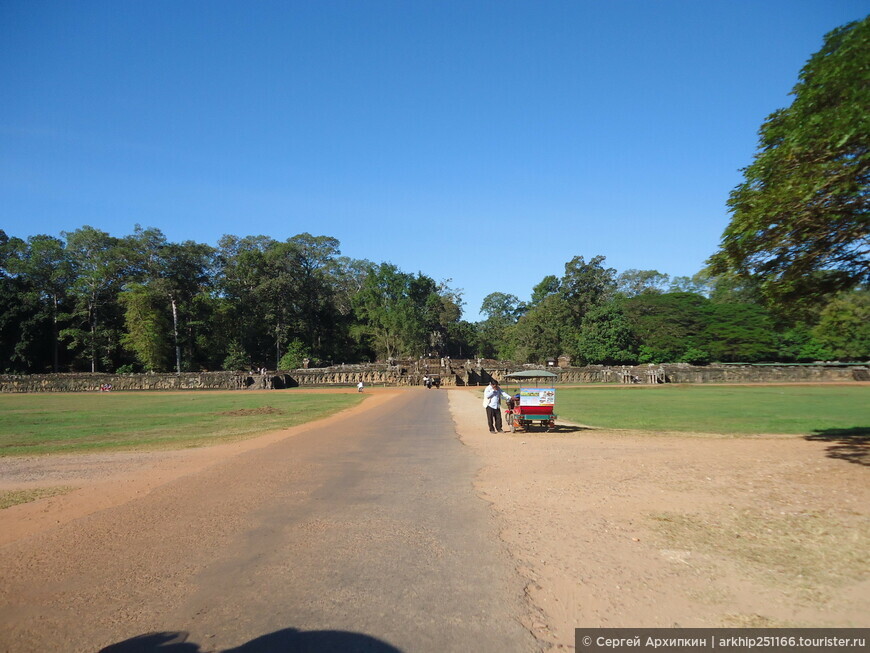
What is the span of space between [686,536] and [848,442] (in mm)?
9593

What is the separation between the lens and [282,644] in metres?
3.54

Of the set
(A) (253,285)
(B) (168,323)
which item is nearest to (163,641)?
(B) (168,323)

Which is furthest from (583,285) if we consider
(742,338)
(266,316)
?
(266,316)

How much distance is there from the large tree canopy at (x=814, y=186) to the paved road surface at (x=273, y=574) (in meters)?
7.75

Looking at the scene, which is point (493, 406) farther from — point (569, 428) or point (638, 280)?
point (638, 280)

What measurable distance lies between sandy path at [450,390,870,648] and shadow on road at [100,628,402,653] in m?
1.29

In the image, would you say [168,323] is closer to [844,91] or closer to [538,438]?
[538,438]

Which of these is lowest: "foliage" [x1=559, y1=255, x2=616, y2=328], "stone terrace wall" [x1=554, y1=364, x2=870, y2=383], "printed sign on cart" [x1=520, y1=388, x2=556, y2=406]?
"stone terrace wall" [x1=554, y1=364, x2=870, y2=383]

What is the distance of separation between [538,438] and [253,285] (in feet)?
214

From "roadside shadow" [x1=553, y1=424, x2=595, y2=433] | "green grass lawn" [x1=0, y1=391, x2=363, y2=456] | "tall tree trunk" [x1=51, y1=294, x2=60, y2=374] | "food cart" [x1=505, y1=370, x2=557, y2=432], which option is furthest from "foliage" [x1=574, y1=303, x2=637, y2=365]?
"tall tree trunk" [x1=51, y1=294, x2=60, y2=374]

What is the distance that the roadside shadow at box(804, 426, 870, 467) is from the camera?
404 inches

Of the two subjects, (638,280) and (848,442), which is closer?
(848,442)

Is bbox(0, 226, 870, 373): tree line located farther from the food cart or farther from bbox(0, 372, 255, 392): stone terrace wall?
the food cart

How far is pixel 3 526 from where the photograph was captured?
650 cm
